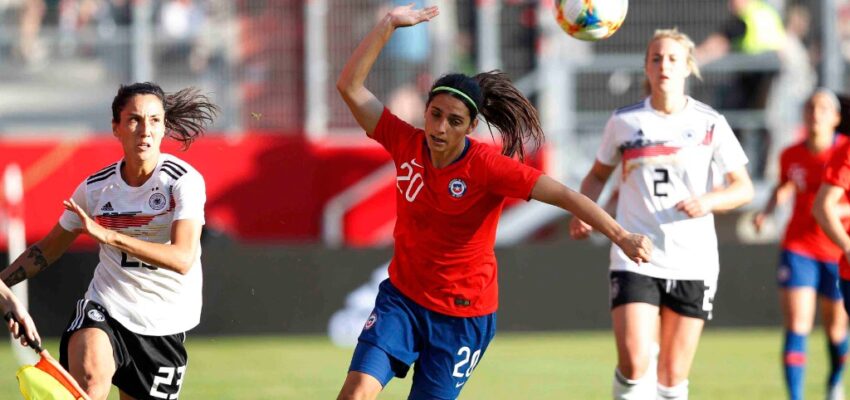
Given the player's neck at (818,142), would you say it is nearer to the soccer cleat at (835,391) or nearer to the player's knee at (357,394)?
the soccer cleat at (835,391)

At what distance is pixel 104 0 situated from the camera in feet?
58.6

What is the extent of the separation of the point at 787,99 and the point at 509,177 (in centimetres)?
1087

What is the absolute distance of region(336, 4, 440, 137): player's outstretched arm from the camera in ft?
21.9

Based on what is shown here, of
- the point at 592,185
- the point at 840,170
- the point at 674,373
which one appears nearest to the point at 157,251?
the point at 592,185

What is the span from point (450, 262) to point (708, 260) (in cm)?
207

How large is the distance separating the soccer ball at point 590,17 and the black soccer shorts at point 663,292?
140 cm

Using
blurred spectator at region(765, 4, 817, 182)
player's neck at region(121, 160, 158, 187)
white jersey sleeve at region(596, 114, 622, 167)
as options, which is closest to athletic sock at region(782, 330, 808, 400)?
white jersey sleeve at region(596, 114, 622, 167)

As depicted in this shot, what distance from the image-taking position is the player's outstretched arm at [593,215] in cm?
612

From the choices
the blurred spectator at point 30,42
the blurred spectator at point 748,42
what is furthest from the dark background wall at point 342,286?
the blurred spectator at point 30,42

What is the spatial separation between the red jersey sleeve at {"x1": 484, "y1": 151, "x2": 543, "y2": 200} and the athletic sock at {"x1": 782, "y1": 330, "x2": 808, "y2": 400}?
3851mm

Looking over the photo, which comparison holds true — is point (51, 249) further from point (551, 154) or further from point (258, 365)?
point (551, 154)

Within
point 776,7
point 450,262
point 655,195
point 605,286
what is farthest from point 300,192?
point 450,262

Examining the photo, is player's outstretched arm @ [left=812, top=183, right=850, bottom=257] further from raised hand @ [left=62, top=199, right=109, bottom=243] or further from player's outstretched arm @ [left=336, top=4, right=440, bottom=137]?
raised hand @ [left=62, top=199, right=109, bottom=243]

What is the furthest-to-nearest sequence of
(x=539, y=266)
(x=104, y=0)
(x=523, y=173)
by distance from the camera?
1. (x=104, y=0)
2. (x=539, y=266)
3. (x=523, y=173)
